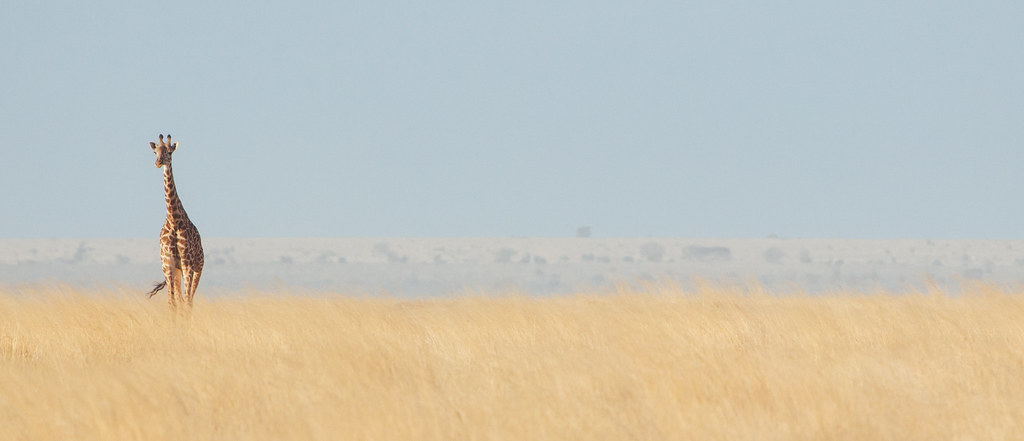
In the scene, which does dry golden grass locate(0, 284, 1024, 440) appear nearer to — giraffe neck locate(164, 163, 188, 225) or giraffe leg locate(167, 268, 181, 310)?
giraffe leg locate(167, 268, 181, 310)

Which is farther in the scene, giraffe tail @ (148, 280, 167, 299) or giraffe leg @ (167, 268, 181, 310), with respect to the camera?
giraffe tail @ (148, 280, 167, 299)

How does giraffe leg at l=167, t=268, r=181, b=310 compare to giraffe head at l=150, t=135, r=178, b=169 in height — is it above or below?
below

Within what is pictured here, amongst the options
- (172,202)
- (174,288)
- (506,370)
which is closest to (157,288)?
(174,288)

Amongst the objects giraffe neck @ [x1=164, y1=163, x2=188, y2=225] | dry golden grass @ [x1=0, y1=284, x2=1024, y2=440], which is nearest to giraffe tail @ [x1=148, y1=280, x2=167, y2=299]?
dry golden grass @ [x1=0, y1=284, x2=1024, y2=440]

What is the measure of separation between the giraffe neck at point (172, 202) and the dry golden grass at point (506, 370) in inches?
36.9

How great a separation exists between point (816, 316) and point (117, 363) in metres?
6.88

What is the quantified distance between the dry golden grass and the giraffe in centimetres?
27

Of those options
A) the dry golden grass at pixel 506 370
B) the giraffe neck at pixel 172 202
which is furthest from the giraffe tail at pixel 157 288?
the giraffe neck at pixel 172 202

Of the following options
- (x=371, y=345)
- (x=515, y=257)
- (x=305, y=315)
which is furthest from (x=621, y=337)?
(x=515, y=257)

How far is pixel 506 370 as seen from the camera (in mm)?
7551

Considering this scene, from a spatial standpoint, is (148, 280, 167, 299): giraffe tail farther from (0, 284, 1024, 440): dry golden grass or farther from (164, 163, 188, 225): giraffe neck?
(164, 163, 188, 225): giraffe neck

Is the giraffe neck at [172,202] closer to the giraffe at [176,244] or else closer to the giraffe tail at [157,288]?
the giraffe at [176,244]

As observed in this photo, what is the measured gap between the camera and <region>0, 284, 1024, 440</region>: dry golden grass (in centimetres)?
598

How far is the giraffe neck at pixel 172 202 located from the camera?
428 inches
